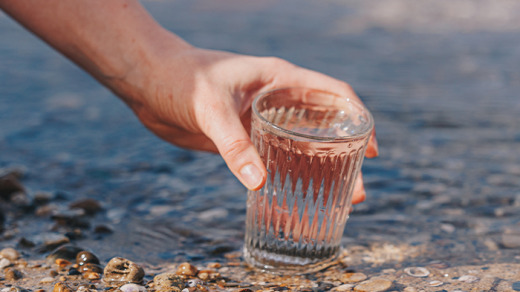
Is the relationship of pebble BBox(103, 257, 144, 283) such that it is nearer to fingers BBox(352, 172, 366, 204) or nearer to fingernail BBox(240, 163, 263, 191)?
fingernail BBox(240, 163, 263, 191)

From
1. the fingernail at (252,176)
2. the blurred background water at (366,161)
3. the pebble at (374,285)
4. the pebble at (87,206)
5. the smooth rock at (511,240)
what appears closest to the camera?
the fingernail at (252,176)

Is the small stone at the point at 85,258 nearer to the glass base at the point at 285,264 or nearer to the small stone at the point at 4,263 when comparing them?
the small stone at the point at 4,263

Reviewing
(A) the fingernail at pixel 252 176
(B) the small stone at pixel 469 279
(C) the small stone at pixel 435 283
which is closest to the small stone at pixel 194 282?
(A) the fingernail at pixel 252 176

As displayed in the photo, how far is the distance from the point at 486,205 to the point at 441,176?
398 millimetres

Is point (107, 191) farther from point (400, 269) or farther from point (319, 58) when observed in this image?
point (319, 58)

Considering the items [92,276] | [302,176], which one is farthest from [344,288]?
[92,276]

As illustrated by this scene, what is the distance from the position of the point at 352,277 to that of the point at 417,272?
0.25m

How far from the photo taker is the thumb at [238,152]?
169 cm

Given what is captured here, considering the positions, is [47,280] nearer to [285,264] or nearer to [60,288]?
[60,288]

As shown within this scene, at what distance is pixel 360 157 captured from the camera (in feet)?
6.05

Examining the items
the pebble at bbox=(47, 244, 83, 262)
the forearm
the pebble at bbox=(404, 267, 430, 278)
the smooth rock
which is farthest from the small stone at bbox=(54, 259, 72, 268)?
the smooth rock

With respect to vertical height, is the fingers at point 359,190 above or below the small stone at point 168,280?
above

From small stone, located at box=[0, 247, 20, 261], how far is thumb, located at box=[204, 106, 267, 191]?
92 centimetres

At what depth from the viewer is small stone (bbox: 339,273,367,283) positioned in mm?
1891
